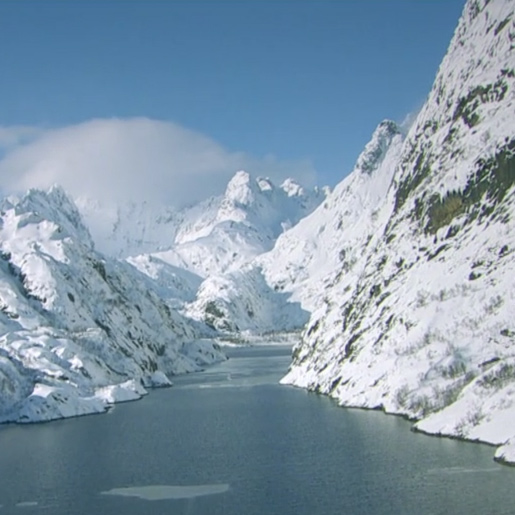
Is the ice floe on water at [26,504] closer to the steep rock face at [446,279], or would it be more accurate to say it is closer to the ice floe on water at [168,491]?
the ice floe on water at [168,491]

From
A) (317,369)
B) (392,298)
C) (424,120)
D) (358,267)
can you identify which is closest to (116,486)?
(392,298)

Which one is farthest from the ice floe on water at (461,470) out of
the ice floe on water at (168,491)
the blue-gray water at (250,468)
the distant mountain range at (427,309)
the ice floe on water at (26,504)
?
the ice floe on water at (26,504)

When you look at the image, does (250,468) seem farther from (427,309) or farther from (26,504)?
(427,309)

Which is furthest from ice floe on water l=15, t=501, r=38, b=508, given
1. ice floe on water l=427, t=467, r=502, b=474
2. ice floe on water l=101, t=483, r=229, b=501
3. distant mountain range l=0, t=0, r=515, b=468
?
distant mountain range l=0, t=0, r=515, b=468

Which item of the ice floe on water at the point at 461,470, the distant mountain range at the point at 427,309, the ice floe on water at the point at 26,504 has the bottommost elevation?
the ice floe on water at the point at 461,470

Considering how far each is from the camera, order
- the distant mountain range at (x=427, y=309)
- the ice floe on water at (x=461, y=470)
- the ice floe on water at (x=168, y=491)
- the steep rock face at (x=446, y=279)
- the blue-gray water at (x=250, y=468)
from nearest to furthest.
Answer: the blue-gray water at (x=250, y=468) < the ice floe on water at (x=168, y=491) < the ice floe on water at (x=461, y=470) < the steep rock face at (x=446, y=279) < the distant mountain range at (x=427, y=309)

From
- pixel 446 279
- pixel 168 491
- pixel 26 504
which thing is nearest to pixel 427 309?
pixel 446 279

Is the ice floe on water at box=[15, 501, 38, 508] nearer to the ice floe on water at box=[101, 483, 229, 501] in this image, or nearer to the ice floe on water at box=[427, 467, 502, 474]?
the ice floe on water at box=[101, 483, 229, 501]
